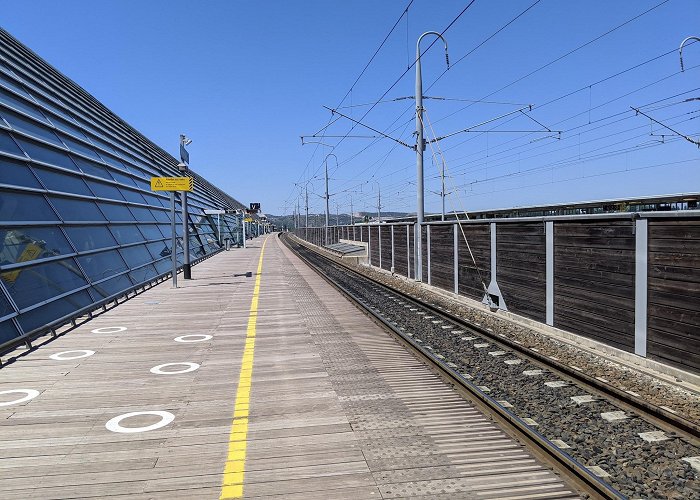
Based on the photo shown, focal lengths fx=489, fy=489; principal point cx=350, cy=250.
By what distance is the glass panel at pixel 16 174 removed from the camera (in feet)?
35.9

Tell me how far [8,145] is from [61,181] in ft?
8.56

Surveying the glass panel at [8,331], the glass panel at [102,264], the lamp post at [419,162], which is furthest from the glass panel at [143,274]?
the lamp post at [419,162]

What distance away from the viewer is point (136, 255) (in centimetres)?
1898

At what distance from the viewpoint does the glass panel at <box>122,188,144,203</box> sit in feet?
70.4

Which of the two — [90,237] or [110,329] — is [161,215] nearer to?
[90,237]

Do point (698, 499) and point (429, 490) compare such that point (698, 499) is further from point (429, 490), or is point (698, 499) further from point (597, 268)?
point (597, 268)

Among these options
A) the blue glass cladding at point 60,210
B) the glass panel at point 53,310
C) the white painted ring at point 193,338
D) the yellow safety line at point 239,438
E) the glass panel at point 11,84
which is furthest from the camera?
the glass panel at point 11,84

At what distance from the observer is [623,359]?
7.87 metres

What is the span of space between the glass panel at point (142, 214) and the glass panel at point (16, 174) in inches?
354

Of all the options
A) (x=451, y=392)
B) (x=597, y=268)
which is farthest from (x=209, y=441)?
(x=597, y=268)

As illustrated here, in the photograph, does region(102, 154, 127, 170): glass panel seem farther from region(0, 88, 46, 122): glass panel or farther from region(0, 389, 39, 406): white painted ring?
region(0, 389, 39, 406): white painted ring

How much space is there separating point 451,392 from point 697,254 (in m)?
3.72

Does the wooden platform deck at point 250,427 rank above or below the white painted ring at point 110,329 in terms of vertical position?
below

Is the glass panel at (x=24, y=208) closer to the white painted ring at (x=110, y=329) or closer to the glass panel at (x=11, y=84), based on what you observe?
the white painted ring at (x=110, y=329)
